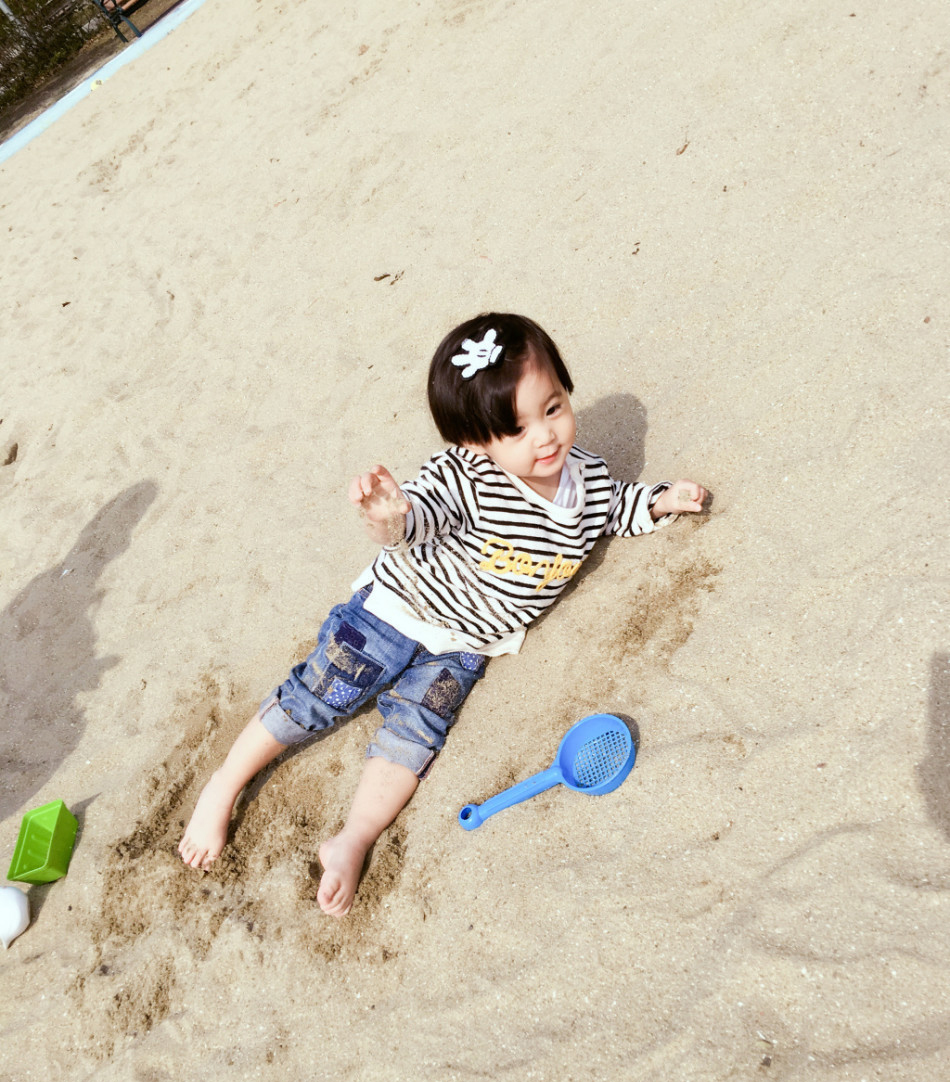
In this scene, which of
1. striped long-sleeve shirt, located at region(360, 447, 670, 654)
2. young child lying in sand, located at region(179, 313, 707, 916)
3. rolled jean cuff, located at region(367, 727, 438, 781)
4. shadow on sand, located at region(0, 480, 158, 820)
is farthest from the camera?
shadow on sand, located at region(0, 480, 158, 820)

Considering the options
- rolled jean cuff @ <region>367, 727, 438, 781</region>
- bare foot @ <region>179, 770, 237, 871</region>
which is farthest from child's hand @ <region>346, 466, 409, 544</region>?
bare foot @ <region>179, 770, 237, 871</region>

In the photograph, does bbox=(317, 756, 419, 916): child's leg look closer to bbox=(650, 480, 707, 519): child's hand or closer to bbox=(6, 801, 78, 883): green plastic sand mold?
bbox=(6, 801, 78, 883): green plastic sand mold

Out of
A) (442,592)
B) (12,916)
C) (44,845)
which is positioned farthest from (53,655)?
(442,592)

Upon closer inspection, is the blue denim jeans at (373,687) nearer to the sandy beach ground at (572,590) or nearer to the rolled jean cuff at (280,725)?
the rolled jean cuff at (280,725)

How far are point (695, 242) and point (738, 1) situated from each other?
4.63 feet

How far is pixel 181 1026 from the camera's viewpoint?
1.86 metres

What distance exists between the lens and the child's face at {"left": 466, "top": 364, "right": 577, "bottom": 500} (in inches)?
68.5

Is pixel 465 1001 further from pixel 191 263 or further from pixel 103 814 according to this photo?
pixel 191 263

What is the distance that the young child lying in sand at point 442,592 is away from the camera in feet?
6.00

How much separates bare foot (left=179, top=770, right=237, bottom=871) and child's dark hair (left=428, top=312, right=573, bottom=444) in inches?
46.9

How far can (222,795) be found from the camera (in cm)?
217

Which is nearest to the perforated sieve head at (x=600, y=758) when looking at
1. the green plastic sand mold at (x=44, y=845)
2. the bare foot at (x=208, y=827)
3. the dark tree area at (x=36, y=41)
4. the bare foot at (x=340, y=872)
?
the bare foot at (x=340, y=872)

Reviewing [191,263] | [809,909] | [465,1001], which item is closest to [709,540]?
[809,909]

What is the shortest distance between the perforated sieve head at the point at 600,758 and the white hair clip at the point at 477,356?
35.6 inches
